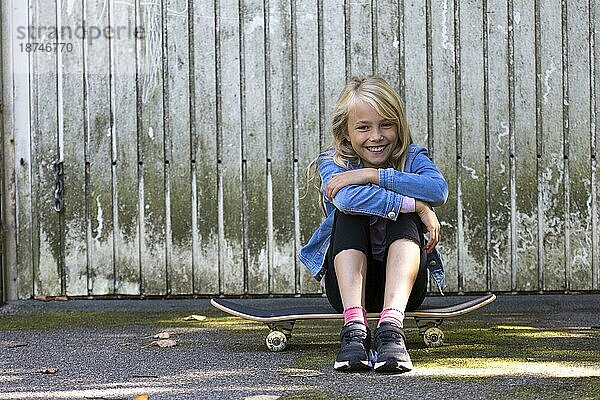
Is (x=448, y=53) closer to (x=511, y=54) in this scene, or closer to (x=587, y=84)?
(x=511, y=54)

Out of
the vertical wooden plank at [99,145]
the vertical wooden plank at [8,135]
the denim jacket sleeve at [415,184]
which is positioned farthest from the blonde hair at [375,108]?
the vertical wooden plank at [8,135]

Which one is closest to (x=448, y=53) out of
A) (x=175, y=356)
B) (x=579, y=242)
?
(x=579, y=242)

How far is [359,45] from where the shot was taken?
4.99 m

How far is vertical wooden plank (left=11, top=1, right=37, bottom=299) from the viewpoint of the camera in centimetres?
502

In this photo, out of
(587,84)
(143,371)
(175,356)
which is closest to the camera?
(143,371)

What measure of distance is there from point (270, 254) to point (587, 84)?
63.5 inches

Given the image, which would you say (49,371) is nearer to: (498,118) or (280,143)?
(280,143)

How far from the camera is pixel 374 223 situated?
3.60 meters

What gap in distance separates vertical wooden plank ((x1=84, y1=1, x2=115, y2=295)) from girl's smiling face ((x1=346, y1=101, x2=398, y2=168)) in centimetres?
165

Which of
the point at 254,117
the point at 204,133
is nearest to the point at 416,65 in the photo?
the point at 254,117

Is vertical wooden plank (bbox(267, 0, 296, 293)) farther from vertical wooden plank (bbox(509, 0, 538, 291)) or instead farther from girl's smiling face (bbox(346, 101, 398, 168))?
girl's smiling face (bbox(346, 101, 398, 168))

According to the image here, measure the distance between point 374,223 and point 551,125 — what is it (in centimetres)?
170

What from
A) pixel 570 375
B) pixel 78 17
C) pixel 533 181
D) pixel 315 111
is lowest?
pixel 570 375

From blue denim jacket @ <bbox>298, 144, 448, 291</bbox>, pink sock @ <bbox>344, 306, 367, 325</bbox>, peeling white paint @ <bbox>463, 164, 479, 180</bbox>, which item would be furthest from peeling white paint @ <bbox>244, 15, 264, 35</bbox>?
pink sock @ <bbox>344, 306, 367, 325</bbox>
